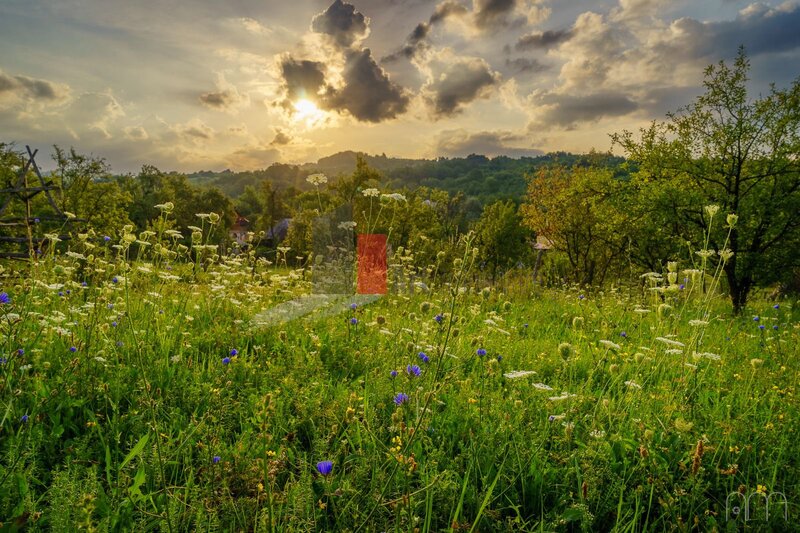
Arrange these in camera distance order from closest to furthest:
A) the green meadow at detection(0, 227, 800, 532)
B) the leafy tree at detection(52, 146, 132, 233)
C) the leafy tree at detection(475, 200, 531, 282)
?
the green meadow at detection(0, 227, 800, 532)
the leafy tree at detection(52, 146, 132, 233)
the leafy tree at detection(475, 200, 531, 282)

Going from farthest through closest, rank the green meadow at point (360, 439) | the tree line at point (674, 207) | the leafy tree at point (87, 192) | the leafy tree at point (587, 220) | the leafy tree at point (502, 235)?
the leafy tree at point (502, 235) → the leafy tree at point (87, 192) → the leafy tree at point (587, 220) → the tree line at point (674, 207) → the green meadow at point (360, 439)

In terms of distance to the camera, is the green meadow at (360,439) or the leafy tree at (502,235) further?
the leafy tree at (502,235)

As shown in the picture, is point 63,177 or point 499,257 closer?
point 63,177

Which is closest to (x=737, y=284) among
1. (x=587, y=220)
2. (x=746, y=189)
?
(x=746, y=189)

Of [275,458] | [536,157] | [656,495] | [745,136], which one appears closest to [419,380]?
[275,458]

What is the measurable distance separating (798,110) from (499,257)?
26.1 m

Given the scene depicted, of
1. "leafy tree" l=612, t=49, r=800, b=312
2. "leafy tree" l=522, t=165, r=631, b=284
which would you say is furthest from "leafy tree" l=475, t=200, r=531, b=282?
"leafy tree" l=612, t=49, r=800, b=312

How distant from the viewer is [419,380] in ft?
9.97

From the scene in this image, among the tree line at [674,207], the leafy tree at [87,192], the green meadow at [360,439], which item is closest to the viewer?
the green meadow at [360,439]

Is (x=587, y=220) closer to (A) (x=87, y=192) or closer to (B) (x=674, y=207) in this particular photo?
(B) (x=674, y=207)

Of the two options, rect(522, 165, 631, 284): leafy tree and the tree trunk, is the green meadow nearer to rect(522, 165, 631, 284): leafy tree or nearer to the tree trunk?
the tree trunk

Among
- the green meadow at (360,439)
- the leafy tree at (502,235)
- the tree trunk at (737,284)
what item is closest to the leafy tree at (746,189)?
the tree trunk at (737,284)

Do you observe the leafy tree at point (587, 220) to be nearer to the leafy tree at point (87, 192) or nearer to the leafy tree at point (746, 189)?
the leafy tree at point (746, 189)

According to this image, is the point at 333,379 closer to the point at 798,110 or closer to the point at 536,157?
the point at 798,110
